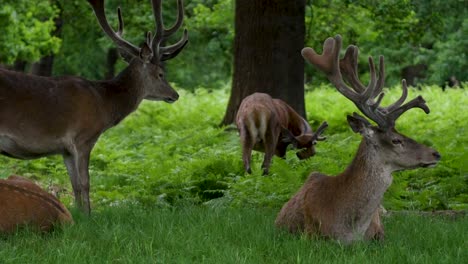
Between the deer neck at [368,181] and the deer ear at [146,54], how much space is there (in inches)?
142

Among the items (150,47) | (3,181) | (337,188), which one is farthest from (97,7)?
(337,188)

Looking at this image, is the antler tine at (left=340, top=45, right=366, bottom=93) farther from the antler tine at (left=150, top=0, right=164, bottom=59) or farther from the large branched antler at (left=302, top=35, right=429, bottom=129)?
the antler tine at (left=150, top=0, right=164, bottom=59)

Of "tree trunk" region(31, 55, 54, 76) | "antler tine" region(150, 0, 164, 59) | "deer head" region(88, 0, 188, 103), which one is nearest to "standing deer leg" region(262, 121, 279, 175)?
"deer head" region(88, 0, 188, 103)

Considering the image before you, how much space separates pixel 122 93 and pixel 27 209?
2908 millimetres

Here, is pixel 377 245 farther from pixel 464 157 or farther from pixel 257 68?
pixel 257 68

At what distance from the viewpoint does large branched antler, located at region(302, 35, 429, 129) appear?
7.09 metres

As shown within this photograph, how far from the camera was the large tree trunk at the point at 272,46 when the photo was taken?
14328 millimetres

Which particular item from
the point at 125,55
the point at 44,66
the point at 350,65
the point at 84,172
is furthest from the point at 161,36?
the point at 44,66

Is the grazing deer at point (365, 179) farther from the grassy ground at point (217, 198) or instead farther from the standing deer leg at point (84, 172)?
the standing deer leg at point (84, 172)

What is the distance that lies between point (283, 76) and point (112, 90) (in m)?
5.16

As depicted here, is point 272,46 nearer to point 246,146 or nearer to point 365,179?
point 246,146

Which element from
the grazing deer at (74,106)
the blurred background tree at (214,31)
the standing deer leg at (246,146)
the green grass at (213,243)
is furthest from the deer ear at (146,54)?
the blurred background tree at (214,31)

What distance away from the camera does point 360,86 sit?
7.61 metres

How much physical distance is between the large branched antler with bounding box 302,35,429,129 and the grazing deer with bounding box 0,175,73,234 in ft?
7.83
